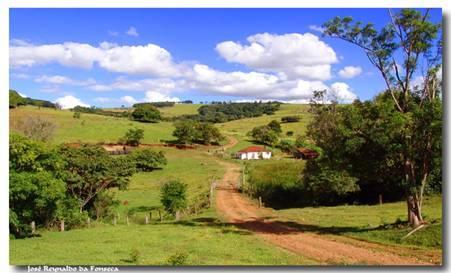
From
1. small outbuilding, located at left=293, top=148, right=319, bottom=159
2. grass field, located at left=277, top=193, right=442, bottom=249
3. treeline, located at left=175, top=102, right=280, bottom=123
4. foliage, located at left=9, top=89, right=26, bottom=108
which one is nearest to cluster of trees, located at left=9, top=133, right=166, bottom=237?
foliage, located at left=9, top=89, right=26, bottom=108

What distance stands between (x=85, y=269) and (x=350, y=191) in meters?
21.8

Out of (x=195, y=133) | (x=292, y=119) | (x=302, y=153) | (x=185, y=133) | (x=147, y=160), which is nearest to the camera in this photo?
(x=147, y=160)

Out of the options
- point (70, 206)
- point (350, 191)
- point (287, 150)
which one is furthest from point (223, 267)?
point (287, 150)

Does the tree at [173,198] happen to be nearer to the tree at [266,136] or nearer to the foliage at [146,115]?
the tree at [266,136]

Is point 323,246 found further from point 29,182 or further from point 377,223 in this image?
point 29,182

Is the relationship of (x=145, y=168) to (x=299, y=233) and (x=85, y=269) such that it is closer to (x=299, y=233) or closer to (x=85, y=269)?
(x=299, y=233)

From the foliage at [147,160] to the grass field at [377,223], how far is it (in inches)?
1215

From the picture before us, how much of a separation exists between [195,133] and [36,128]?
25517mm

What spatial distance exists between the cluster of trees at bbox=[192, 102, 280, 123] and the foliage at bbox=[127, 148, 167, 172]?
65.4m

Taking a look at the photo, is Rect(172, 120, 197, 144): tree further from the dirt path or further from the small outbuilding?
the dirt path

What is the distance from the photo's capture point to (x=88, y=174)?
25828mm

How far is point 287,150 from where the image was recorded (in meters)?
74.9

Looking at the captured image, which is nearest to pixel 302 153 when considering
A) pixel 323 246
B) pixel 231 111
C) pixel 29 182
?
pixel 29 182

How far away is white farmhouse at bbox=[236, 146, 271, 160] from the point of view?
68188mm
